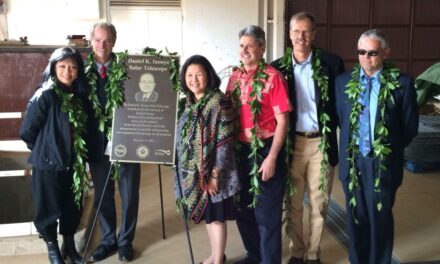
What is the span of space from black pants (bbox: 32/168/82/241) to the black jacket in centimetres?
7

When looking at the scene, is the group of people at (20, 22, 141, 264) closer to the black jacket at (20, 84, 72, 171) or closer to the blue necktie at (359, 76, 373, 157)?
the black jacket at (20, 84, 72, 171)

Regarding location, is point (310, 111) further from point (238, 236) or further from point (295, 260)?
point (238, 236)

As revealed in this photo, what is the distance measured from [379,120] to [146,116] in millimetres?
1509

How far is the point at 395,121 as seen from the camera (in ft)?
9.00

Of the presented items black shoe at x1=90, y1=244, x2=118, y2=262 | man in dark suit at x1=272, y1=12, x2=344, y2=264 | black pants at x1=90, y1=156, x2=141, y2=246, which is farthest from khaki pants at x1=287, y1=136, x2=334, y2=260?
black shoe at x1=90, y1=244, x2=118, y2=262

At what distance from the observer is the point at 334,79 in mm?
2998

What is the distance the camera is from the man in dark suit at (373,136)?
271 centimetres

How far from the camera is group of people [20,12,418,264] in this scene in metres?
2.77

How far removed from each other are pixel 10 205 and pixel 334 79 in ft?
11.5

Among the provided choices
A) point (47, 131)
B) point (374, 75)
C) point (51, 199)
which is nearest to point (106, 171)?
point (51, 199)

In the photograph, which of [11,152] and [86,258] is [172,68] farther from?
[11,152]

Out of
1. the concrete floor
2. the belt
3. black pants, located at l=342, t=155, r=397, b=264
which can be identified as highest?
the belt

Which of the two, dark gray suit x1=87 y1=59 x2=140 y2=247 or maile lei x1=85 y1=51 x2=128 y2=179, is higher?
maile lei x1=85 y1=51 x2=128 y2=179

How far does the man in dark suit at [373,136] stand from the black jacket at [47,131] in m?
1.79
